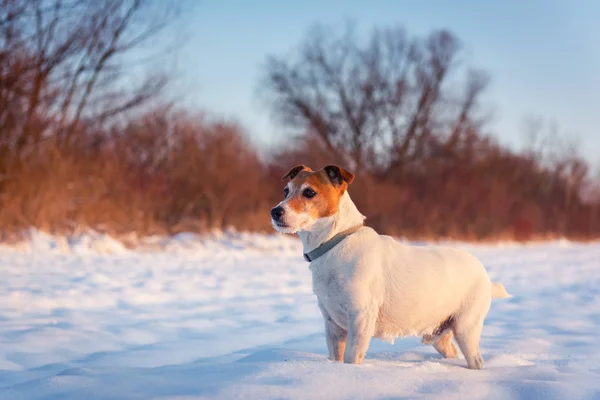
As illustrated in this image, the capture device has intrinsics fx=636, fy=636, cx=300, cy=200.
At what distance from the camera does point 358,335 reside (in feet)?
12.8

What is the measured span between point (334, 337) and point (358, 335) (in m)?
0.34

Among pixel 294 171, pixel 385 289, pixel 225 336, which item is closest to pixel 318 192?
pixel 294 171

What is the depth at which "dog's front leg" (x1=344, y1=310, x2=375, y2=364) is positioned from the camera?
12.8 feet

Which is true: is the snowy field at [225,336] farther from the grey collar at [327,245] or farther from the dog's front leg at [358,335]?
the grey collar at [327,245]

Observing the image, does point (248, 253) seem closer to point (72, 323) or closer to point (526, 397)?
point (72, 323)

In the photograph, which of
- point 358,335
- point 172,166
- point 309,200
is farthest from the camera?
point 172,166

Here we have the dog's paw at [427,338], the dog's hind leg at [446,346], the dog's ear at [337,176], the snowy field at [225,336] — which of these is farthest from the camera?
the dog's hind leg at [446,346]

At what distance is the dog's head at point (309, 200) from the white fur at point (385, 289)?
19mm

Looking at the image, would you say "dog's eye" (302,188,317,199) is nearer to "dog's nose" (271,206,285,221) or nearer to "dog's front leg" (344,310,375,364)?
"dog's nose" (271,206,285,221)

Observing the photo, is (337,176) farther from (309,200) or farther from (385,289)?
(385,289)

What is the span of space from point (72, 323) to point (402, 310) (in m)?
3.58

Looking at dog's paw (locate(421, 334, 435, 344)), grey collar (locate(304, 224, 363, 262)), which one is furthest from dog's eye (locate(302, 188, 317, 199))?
dog's paw (locate(421, 334, 435, 344))

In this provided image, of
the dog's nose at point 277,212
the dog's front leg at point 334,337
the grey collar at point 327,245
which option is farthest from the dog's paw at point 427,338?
the dog's nose at point 277,212

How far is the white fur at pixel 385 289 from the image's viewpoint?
157 inches
